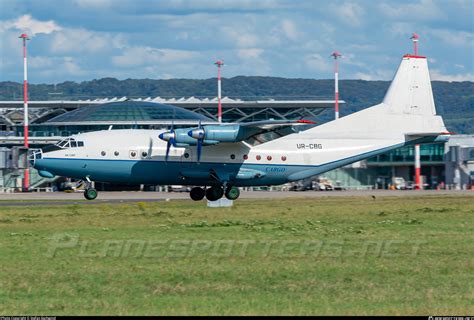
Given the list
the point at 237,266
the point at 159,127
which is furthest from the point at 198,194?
the point at 159,127

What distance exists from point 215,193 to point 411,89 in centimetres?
1252

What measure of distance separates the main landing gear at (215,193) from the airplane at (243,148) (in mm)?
53

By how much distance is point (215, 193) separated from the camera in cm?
4691

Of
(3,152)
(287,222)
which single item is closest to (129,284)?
(287,222)

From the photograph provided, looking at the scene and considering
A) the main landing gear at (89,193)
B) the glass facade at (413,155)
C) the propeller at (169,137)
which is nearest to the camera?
the propeller at (169,137)

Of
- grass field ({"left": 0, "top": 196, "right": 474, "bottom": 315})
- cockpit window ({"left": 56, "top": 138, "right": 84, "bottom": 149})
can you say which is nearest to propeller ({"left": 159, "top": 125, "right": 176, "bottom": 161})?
cockpit window ({"left": 56, "top": 138, "right": 84, "bottom": 149})

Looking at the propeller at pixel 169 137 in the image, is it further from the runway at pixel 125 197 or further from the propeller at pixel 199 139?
the runway at pixel 125 197

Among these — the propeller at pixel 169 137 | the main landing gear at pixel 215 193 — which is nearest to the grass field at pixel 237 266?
the propeller at pixel 169 137

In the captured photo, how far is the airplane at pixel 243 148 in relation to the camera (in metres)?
44.6

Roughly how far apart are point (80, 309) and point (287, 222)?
55.4 ft

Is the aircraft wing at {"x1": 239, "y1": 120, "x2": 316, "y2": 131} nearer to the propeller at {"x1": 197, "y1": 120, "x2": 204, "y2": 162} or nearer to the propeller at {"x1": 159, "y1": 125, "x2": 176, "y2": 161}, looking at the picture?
the propeller at {"x1": 197, "y1": 120, "x2": 204, "y2": 162}

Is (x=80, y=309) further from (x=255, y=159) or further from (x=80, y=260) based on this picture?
(x=255, y=159)

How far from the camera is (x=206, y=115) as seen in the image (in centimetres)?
12600

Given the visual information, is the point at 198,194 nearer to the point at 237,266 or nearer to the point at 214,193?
the point at 214,193
